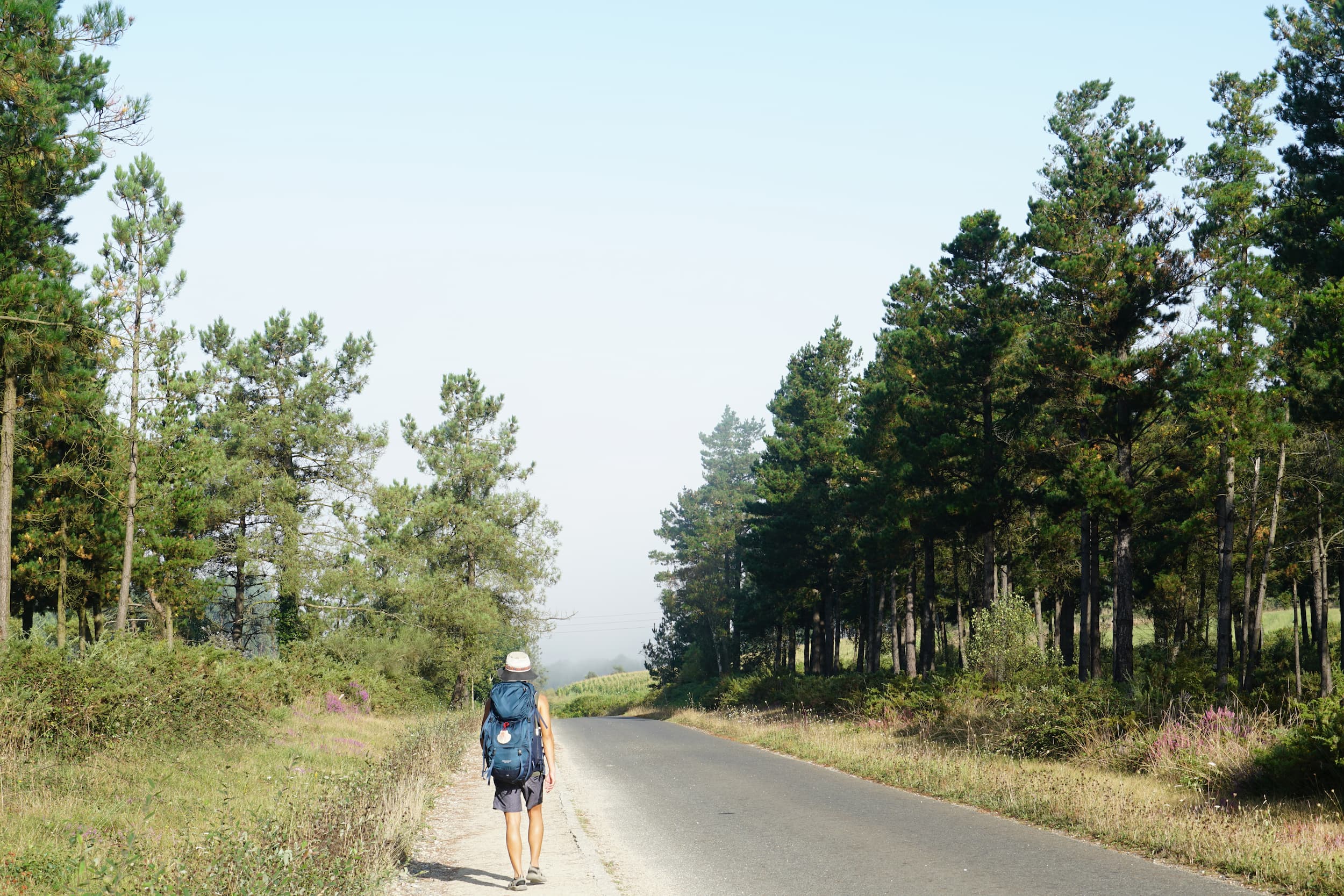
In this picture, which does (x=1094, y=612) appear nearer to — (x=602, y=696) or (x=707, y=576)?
(x=707, y=576)

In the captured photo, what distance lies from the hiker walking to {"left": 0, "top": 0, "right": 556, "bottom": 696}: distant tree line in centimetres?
1353

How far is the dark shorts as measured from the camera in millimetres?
8805

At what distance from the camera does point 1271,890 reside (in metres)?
8.06

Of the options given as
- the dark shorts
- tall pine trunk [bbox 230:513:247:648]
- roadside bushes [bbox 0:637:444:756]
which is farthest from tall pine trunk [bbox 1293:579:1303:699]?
tall pine trunk [bbox 230:513:247:648]

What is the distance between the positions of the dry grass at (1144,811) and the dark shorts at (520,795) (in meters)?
6.05

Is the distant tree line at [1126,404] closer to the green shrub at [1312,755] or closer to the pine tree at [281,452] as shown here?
the green shrub at [1312,755]

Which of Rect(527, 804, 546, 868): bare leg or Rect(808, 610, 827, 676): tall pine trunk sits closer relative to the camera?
Rect(527, 804, 546, 868): bare leg

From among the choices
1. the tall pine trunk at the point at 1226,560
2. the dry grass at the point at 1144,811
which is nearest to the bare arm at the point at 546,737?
the dry grass at the point at 1144,811

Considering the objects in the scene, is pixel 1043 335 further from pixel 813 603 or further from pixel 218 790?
pixel 813 603

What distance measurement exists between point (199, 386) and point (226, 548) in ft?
52.8

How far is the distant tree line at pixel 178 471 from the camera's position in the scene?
18.7 m

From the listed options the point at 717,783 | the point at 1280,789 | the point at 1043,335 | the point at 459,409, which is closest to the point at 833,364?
the point at 459,409

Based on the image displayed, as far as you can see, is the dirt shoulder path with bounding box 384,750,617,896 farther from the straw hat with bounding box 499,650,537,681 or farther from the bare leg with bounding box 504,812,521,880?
the straw hat with bounding box 499,650,537,681

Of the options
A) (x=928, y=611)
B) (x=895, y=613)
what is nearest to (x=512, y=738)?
(x=928, y=611)
